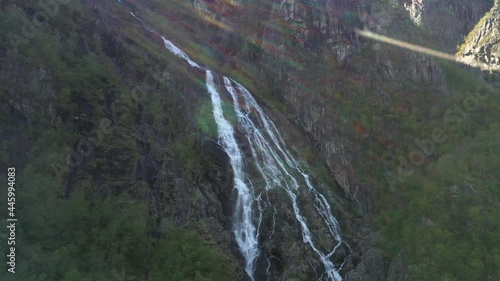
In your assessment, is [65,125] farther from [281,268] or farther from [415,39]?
[415,39]

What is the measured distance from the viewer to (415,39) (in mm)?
72688

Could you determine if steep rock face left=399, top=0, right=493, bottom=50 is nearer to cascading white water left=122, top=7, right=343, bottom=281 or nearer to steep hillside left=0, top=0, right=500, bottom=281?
steep hillside left=0, top=0, right=500, bottom=281

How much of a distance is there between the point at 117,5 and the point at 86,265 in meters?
39.5

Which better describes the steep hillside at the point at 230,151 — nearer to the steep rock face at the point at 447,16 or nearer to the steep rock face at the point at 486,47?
the steep rock face at the point at 486,47

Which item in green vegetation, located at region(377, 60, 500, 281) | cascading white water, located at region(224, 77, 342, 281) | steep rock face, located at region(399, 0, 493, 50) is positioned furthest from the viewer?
steep rock face, located at region(399, 0, 493, 50)

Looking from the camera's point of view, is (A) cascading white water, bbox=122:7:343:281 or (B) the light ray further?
(B) the light ray

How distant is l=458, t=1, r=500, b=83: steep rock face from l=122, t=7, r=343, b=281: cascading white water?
4017 centimetres

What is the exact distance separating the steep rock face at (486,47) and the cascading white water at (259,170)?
4017 cm

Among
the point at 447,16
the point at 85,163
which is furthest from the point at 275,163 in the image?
the point at 447,16

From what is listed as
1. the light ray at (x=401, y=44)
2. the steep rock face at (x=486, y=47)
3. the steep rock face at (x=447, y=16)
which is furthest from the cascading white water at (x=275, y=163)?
the steep rock face at (x=447, y=16)

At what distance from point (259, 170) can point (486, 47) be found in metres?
50.8

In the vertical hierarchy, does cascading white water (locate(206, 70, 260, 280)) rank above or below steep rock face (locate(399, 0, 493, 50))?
below

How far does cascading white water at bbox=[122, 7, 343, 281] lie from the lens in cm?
3709

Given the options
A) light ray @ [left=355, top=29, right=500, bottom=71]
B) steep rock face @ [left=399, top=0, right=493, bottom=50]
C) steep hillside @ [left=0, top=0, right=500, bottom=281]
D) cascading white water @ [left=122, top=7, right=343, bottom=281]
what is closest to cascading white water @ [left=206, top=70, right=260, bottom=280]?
cascading white water @ [left=122, top=7, right=343, bottom=281]
